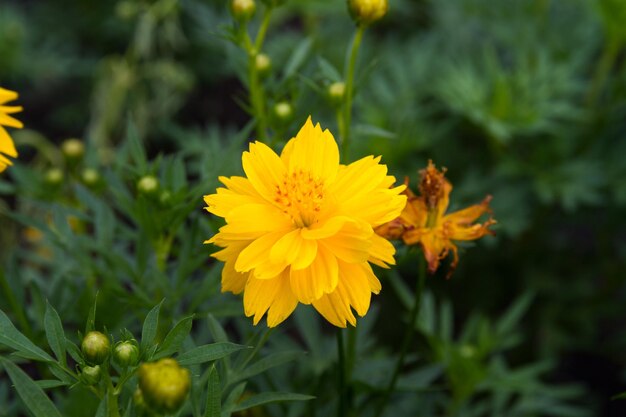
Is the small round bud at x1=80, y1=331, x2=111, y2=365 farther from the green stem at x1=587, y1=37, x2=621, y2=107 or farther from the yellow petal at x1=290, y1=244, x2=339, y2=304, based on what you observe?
the green stem at x1=587, y1=37, x2=621, y2=107

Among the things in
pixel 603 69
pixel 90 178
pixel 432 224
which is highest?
pixel 603 69

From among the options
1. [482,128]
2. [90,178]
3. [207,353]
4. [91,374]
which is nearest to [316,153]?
[207,353]

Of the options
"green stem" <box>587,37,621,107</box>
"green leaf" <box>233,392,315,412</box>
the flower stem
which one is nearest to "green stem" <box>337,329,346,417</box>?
"green leaf" <box>233,392,315,412</box>

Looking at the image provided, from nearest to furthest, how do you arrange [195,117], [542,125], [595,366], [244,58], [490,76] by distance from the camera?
[244,58]
[542,125]
[490,76]
[595,366]
[195,117]

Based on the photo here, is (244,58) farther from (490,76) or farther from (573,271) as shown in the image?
(573,271)

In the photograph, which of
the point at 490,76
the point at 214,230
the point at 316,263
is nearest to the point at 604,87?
the point at 490,76

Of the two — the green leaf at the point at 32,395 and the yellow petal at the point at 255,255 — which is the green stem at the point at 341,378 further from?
the green leaf at the point at 32,395

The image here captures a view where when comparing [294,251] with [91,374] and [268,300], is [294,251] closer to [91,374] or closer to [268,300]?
[268,300]

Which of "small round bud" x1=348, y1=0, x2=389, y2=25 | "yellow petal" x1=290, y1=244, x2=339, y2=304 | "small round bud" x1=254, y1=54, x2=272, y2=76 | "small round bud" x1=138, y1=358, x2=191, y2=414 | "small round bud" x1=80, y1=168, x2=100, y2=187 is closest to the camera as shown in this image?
"small round bud" x1=138, y1=358, x2=191, y2=414
